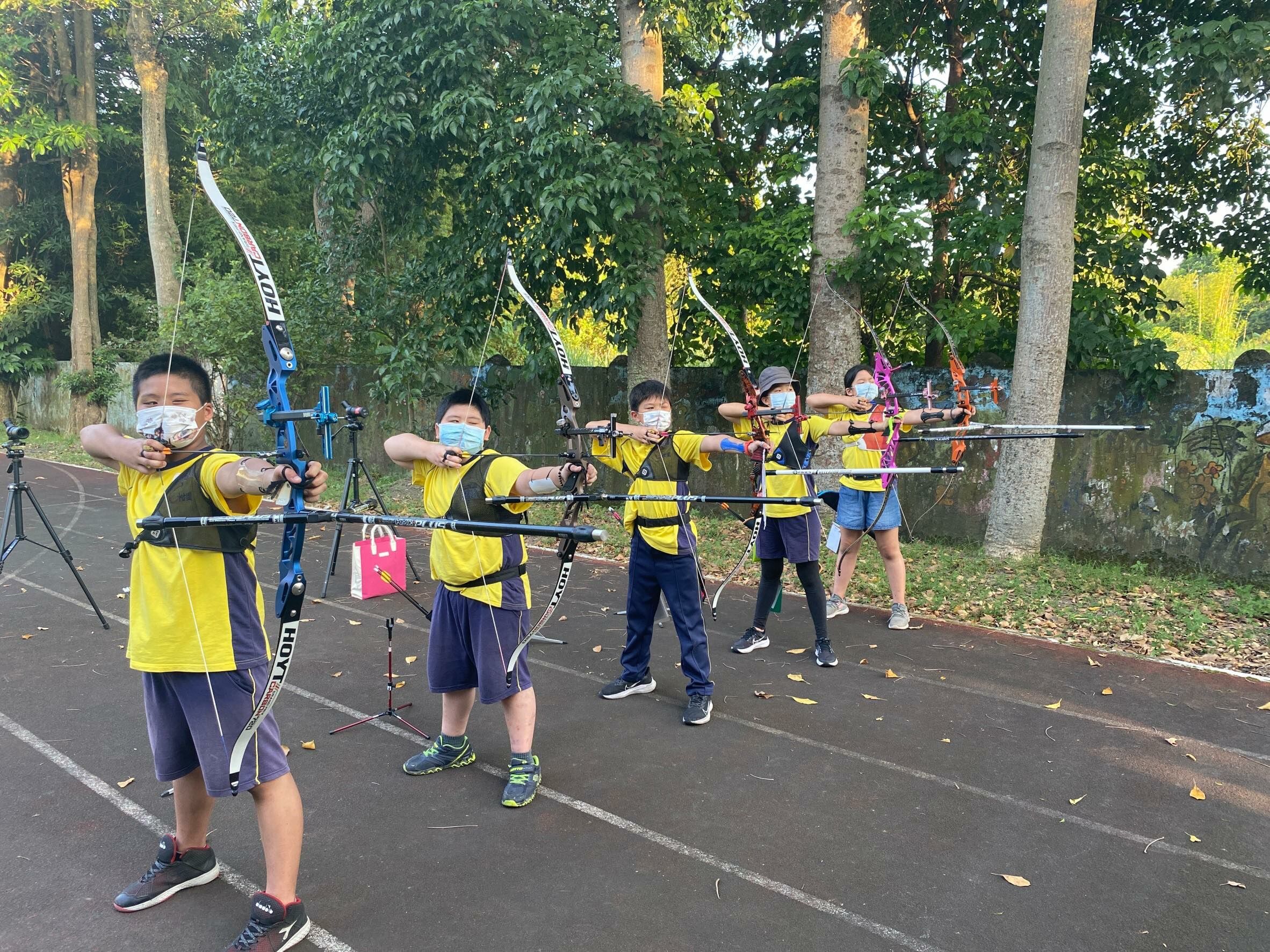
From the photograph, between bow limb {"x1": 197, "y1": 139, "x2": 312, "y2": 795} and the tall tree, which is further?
the tall tree

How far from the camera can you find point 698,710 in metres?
4.66

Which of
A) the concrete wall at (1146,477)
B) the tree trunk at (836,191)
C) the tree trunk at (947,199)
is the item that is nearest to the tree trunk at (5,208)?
the concrete wall at (1146,477)

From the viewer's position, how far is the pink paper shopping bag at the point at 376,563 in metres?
6.97

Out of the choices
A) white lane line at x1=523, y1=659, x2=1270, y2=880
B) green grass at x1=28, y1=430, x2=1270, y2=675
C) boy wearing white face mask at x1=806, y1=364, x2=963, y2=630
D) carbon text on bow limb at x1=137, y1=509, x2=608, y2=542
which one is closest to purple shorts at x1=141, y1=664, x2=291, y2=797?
carbon text on bow limb at x1=137, y1=509, x2=608, y2=542

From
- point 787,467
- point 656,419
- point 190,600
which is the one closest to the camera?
point 190,600

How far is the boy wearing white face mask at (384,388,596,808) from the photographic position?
3660 mm

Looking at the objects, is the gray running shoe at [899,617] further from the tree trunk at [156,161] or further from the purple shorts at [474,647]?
the tree trunk at [156,161]

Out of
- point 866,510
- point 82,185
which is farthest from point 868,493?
point 82,185

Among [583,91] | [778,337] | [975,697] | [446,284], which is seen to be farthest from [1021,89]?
[975,697]

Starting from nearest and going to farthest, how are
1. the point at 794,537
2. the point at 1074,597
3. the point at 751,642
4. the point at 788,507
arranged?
the point at 788,507 → the point at 794,537 → the point at 751,642 → the point at 1074,597

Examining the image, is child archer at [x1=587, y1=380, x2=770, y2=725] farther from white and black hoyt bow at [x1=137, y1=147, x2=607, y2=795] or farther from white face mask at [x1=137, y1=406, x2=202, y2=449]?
white face mask at [x1=137, y1=406, x2=202, y2=449]

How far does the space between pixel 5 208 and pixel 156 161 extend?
8244 millimetres

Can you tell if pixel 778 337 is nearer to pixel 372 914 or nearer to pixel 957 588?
pixel 957 588

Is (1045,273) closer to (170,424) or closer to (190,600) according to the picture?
(170,424)
